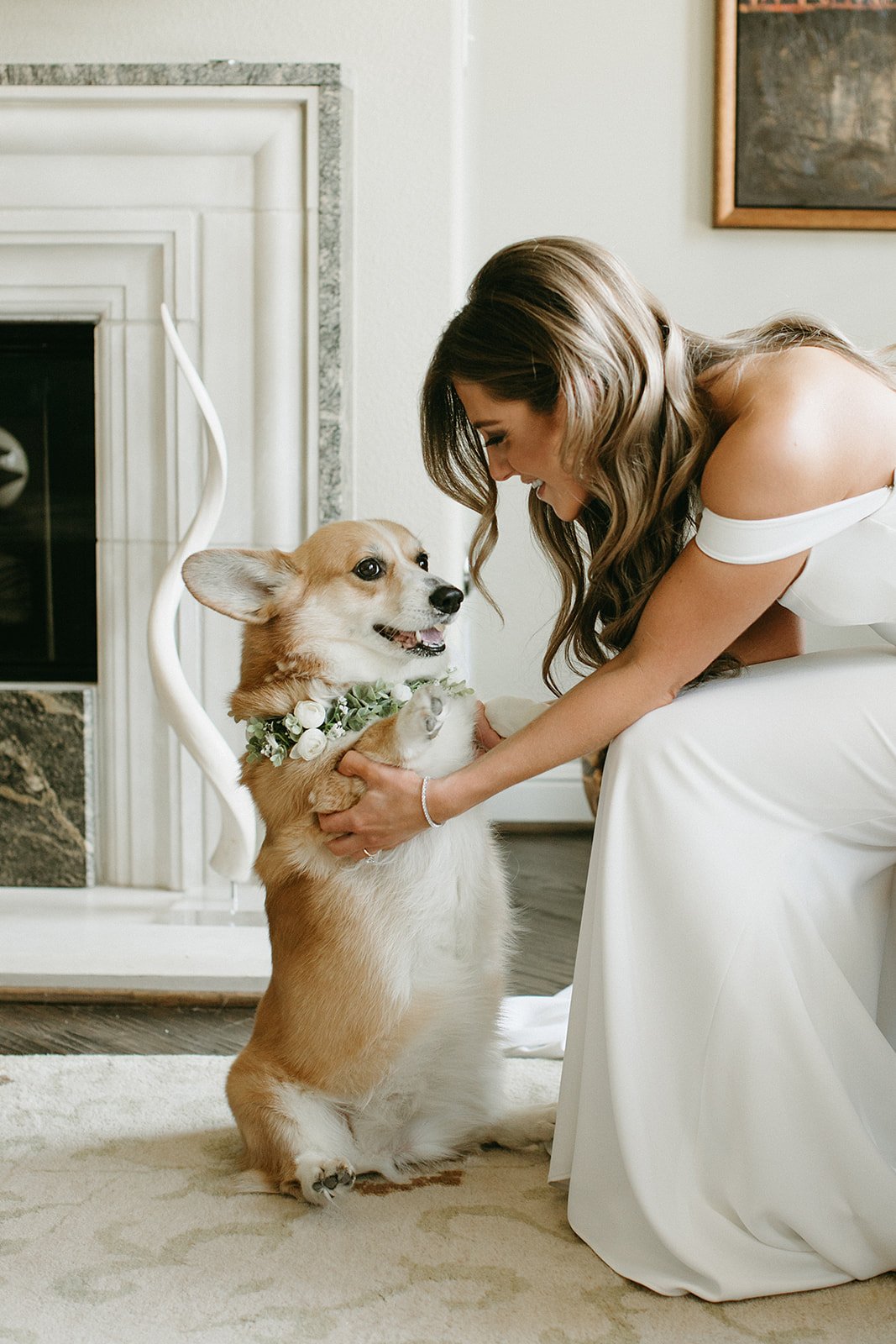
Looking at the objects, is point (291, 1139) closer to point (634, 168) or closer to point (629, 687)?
point (629, 687)

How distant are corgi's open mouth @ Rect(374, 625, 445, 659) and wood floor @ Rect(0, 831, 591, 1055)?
0.55 m

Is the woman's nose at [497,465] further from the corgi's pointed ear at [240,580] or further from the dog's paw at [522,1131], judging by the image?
the dog's paw at [522,1131]

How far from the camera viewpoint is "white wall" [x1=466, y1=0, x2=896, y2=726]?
313cm

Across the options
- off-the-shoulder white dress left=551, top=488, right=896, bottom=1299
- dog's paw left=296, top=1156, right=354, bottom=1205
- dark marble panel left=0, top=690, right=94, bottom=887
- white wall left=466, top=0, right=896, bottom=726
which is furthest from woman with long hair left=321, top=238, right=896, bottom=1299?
white wall left=466, top=0, right=896, bottom=726

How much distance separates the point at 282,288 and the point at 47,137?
58 centimetres

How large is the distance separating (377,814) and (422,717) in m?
0.12

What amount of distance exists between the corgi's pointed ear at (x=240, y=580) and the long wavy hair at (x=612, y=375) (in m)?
0.29

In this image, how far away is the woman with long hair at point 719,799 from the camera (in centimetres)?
112

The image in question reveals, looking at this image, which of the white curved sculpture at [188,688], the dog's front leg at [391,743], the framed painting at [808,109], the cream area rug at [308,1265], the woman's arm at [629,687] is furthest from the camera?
the framed painting at [808,109]

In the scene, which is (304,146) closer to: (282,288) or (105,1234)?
(282,288)

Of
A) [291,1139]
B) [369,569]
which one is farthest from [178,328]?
[291,1139]

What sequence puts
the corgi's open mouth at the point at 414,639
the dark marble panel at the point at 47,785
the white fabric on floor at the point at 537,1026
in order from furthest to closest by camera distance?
1. the dark marble panel at the point at 47,785
2. the white fabric on floor at the point at 537,1026
3. the corgi's open mouth at the point at 414,639

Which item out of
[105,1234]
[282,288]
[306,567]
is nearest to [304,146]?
[282,288]

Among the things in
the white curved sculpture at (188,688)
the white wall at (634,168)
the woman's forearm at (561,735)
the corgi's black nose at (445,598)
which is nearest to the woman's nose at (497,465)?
the corgi's black nose at (445,598)
